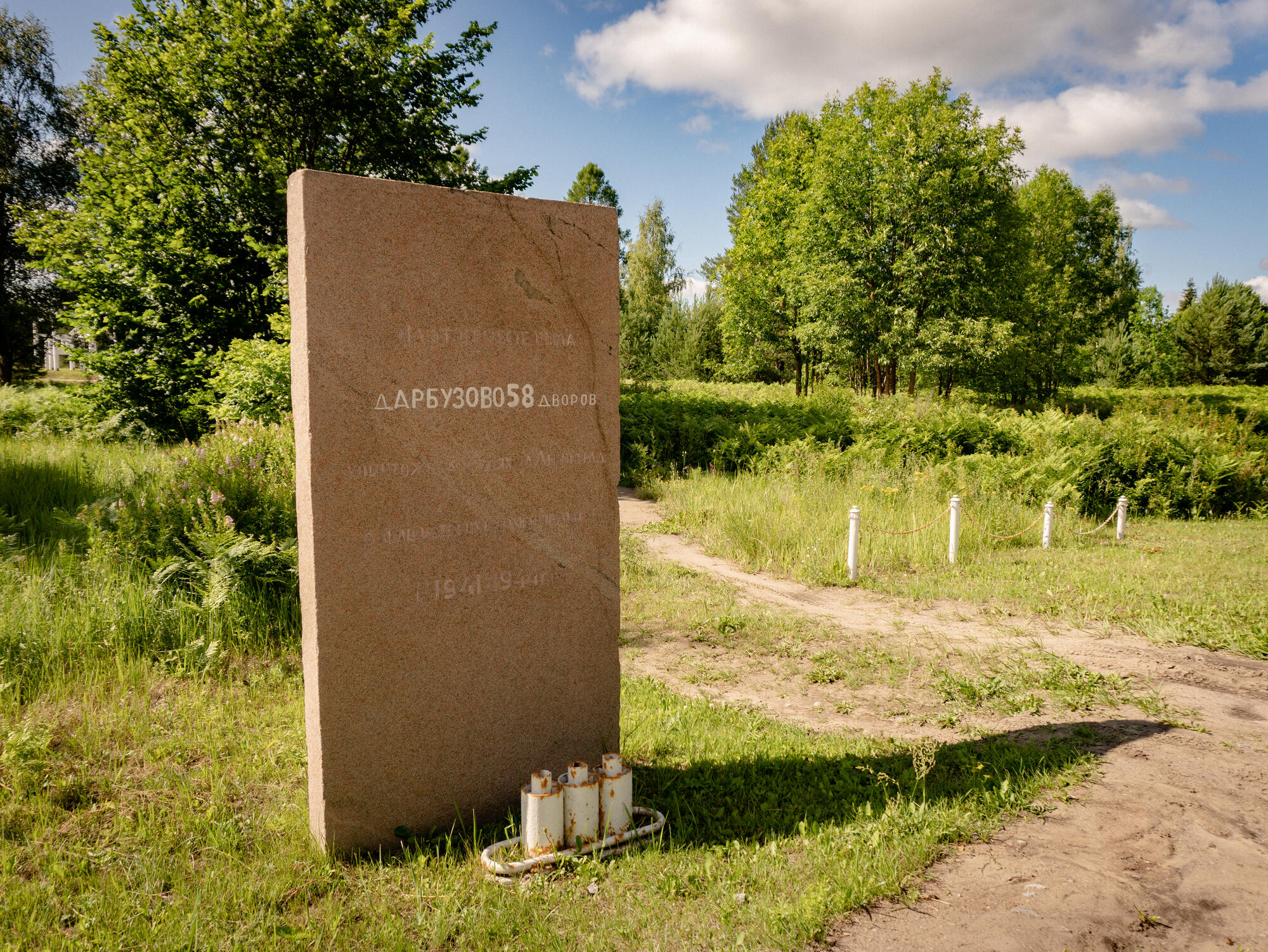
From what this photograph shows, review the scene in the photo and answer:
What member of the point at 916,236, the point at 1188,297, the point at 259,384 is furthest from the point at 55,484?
the point at 1188,297

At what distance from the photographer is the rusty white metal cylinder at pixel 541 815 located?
3295 millimetres

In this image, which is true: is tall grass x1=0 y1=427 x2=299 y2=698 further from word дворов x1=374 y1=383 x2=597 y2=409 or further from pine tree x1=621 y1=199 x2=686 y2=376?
pine tree x1=621 y1=199 x2=686 y2=376

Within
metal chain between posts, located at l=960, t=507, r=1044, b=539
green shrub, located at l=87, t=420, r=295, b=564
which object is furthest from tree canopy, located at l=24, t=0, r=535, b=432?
metal chain between posts, located at l=960, t=507, r=1044, b=539

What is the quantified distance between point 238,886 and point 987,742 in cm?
417

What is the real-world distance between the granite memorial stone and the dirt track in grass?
178 cm

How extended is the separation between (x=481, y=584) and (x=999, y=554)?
906cm

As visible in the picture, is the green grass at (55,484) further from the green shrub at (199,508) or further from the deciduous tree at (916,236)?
the deciduous tree at (916,236)

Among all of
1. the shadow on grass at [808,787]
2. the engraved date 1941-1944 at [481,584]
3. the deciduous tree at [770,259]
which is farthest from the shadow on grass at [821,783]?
the deciduous tree at [770,259]

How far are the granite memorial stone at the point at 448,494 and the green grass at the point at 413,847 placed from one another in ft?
1.27

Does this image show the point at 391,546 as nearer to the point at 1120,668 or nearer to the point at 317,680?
the point at 317,680

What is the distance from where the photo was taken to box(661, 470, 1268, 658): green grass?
778 cm

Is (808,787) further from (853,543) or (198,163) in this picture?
(198,163)

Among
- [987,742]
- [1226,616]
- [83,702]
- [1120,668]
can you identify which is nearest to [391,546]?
[83,702]

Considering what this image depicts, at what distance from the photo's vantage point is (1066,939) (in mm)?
2705
